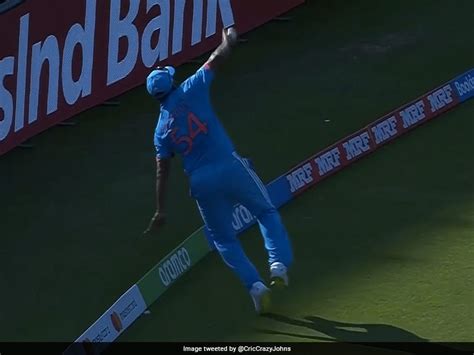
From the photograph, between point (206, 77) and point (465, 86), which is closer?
point (206, 77)

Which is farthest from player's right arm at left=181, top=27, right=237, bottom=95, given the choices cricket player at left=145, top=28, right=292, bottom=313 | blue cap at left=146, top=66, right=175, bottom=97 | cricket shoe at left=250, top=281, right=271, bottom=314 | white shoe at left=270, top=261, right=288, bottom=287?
cricket shoe at left=250, top=281, right=271, bottom=314

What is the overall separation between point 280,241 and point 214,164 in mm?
940

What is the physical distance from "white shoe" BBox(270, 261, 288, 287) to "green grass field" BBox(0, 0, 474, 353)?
1.46 ft

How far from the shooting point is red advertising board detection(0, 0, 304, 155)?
51.5 feet

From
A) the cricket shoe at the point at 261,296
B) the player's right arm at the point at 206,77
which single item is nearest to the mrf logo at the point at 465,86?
the player's right arm at the point at 206,77

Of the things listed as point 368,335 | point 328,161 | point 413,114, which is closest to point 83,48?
point 328,161

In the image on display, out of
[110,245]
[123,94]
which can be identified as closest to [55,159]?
[123,94]

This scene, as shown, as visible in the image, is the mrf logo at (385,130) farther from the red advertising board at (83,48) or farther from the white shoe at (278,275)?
the white shoe at (278,275)

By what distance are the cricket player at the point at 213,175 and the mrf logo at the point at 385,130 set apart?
3667mm

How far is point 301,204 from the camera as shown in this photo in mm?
13344
